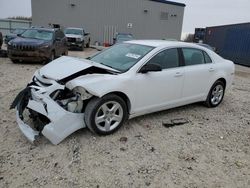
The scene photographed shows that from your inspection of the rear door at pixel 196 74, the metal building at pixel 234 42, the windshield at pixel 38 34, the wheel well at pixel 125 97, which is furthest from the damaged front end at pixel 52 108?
the metal building at pixel 234 42

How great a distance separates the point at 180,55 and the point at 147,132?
1.73 m

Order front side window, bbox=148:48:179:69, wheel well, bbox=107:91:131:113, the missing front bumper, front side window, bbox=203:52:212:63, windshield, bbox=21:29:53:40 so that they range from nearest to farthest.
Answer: the missing front bumper
wheel well, bbox=107:91:131:113
front side window, bbox=148:48:179:69
front side window, bbox=203:52:212:63
windshield, bbox=21:29:53:40

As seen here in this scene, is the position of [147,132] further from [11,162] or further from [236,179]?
[11,162]

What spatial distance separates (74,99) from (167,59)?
6.43 ft

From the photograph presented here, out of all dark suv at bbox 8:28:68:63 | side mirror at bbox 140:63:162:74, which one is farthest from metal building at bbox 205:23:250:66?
side mirror at bbox 140:63:162:74

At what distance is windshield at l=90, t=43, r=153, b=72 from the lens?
4.43 m

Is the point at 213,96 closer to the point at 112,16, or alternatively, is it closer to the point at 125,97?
the point at 125,97

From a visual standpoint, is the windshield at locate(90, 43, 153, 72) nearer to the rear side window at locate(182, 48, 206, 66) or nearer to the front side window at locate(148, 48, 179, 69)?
the front side window at locate(148, 48, 179, 69)

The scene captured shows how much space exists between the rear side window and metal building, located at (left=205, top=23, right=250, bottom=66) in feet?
53.1

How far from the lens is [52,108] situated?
142 inches

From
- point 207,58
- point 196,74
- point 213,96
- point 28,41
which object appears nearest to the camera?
point 196,74

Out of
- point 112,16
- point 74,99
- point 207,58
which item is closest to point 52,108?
point 74,99

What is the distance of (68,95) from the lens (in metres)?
4.00

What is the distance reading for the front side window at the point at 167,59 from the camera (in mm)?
4605
